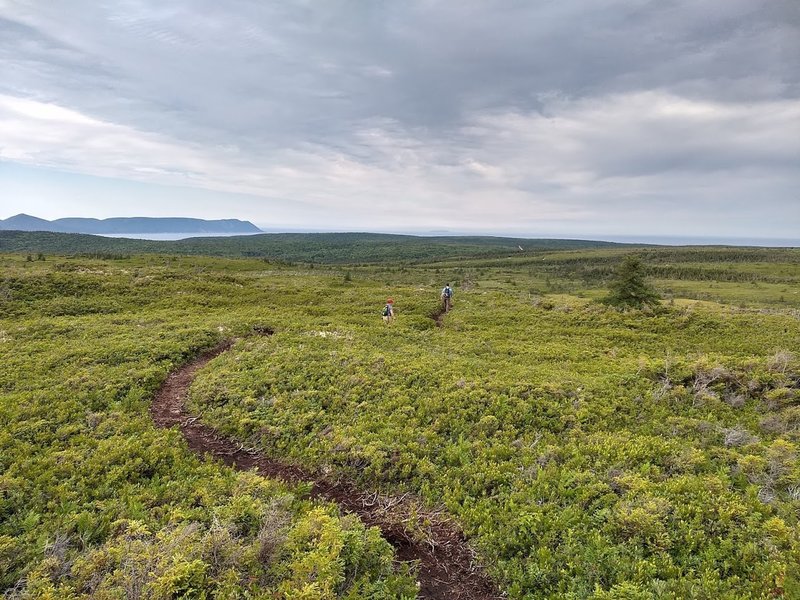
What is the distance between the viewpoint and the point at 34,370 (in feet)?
51.6

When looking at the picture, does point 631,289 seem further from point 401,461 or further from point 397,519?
point 397,519

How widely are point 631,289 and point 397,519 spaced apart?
101ft

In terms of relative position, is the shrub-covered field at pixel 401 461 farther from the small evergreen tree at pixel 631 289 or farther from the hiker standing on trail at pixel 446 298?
the hiker standing on trail at pixel 446 298

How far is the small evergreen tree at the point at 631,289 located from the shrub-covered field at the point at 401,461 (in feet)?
29.6

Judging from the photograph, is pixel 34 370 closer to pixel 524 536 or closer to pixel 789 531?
pixel 524 536

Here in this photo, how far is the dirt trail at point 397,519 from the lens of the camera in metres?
7.01

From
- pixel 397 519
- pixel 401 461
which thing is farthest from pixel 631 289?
pixel 397 519

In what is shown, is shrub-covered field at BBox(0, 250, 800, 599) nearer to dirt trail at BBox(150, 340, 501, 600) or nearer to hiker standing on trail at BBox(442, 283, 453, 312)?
dirt trail at BBox(150, 340, 501, 600)

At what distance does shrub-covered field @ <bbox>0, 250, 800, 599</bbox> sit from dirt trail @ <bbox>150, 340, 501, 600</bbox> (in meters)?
0.32

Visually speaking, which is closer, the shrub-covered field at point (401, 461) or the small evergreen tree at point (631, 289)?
the shrub-covered field at point (401, 461)

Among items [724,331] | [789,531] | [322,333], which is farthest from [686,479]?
[724,331]

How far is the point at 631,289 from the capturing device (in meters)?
32.0

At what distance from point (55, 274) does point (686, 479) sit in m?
43.4

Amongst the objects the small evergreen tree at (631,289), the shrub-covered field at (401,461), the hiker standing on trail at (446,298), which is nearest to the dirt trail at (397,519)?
the shrub-covered field at (401,461)
